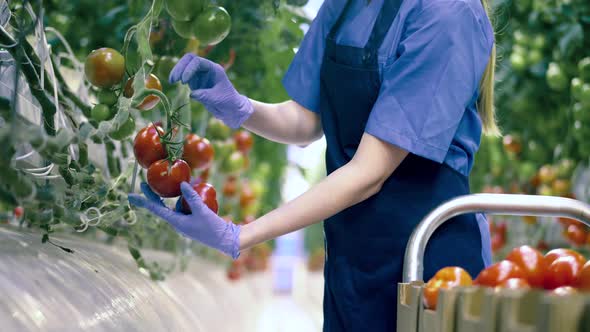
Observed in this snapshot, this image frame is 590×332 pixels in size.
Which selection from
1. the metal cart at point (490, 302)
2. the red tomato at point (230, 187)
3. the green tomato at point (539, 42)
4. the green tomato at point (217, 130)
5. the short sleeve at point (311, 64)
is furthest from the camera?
the red tomato at point (230, 187)

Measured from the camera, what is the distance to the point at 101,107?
1.06m

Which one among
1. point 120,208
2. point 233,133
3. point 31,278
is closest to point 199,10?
point 120,208

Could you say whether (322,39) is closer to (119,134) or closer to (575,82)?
(119,134)

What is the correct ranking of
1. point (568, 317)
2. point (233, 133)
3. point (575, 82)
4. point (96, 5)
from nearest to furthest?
point (568, 317), point (96, 5), point (575, 82), point (233, 133)

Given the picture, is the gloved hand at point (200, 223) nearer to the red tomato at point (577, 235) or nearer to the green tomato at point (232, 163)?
the green tomato at point (232, 163)

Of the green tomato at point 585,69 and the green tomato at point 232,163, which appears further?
the green tomato at point 232,163

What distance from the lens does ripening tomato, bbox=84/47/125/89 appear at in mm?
1060

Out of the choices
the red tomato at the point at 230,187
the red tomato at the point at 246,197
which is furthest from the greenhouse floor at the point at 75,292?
the red tomato at the point at 246,197

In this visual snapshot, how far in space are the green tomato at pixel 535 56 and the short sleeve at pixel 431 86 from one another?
1.51 metres

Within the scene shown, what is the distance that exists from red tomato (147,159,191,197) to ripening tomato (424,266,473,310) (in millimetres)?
400

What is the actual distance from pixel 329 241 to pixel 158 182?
13.3 inches

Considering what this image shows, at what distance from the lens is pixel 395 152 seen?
42.6 inches

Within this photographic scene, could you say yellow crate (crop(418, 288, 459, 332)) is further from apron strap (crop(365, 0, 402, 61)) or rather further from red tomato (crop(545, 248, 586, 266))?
apron strap (crop(365, 0, 402, 61))

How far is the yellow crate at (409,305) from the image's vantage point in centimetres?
82
